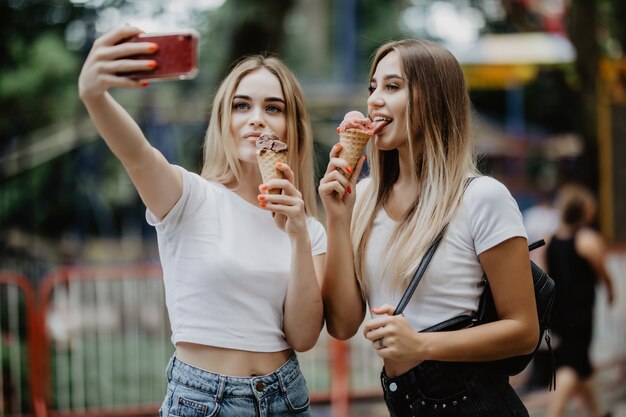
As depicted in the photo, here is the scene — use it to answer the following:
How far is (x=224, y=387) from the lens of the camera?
8.88 feet

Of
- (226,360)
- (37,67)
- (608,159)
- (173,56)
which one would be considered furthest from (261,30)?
(173,56)

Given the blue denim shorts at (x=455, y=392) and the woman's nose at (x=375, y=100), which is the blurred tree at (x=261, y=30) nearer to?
the woman's nose at (x=375, y=100)

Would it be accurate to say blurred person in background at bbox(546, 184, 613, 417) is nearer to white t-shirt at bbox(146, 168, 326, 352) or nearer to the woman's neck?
the woman's neck

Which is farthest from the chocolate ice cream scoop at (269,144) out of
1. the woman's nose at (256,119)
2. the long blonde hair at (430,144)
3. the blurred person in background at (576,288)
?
the blurred person in background at (576,288)

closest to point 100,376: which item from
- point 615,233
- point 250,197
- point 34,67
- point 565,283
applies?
point 565,283

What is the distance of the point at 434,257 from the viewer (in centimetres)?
263

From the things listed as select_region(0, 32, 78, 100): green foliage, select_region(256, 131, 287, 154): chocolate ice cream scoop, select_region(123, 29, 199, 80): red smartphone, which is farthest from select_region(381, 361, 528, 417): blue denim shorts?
select_region(0, 32, 78, 100): green foliage

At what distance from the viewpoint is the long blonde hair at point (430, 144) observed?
2652 mm

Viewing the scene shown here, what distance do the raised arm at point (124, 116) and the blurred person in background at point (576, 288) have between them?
4.42 meters

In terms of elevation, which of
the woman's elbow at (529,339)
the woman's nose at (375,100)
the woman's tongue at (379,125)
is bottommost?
the woman's elbow at (529,339)

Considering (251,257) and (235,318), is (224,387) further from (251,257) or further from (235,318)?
(251,257)

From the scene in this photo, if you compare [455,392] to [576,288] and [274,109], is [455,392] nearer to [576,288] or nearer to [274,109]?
[274,109]

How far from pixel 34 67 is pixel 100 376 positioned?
8.89 meters

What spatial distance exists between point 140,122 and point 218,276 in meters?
8.34
